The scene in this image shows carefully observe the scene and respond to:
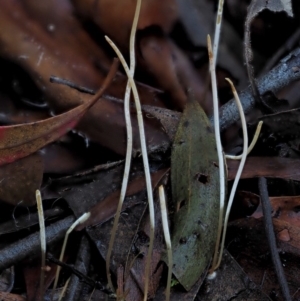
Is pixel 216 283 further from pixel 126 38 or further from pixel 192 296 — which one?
pixel 126 38

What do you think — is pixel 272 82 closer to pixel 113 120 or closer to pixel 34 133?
pixel 113 120

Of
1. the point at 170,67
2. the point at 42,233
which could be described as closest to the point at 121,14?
the point at 170,67

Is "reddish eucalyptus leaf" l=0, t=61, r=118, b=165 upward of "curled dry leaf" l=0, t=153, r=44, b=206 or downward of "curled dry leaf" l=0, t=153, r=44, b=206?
upward

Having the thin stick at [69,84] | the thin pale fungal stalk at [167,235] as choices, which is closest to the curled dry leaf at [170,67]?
the thin stick at [69,84]

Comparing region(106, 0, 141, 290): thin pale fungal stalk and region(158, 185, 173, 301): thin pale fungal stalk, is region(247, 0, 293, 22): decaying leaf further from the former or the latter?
region(158, 185, 173, 301): thin pale fungal stalk

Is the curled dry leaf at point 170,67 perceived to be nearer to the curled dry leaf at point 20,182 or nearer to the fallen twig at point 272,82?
the fallen twig at point 272,82

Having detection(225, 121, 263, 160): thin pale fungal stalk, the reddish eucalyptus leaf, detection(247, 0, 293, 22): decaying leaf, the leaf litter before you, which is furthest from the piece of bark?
detection(247, 0, 293, 22): decaying leaf
